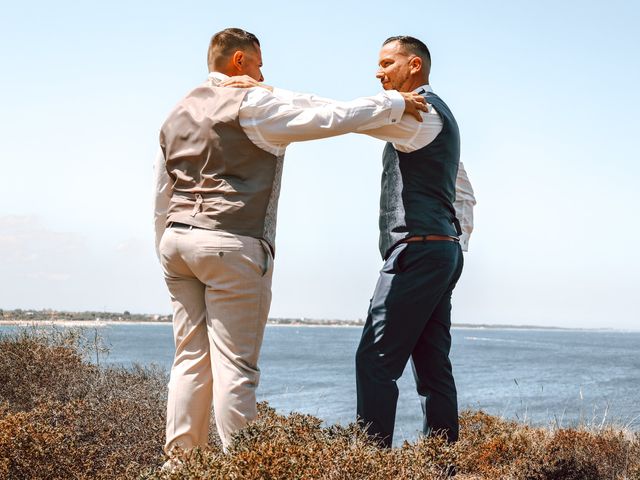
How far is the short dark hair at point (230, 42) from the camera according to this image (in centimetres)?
438

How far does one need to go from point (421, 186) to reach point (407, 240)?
32 centimetres

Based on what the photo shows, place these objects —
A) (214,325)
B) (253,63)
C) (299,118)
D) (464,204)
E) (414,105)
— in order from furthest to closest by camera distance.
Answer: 1. (464,204)
2. (253,63)
3. (414,105)
4. (214,325)
5. (299,118)

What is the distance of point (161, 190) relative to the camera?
447 centimetres

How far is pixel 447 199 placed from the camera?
15.7ft

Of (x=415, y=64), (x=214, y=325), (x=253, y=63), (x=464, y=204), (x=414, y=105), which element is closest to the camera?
(x=214, y=325)

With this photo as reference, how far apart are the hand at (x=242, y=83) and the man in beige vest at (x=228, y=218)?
0.04 metres

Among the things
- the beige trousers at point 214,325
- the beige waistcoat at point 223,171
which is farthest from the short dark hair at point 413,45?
the beige trousers at point 214,325

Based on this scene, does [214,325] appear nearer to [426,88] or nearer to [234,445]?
[234,445]

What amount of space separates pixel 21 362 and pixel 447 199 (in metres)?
4.80

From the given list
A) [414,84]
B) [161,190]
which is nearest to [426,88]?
[414,84]

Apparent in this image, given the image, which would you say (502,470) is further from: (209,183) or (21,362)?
(21,362)

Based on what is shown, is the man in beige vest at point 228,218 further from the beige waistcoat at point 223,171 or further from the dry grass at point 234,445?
the dry grass at point 234,445

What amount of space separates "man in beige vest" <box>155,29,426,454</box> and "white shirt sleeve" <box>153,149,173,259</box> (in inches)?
5.7

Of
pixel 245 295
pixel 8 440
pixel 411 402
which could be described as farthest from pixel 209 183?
pixel 411 402
